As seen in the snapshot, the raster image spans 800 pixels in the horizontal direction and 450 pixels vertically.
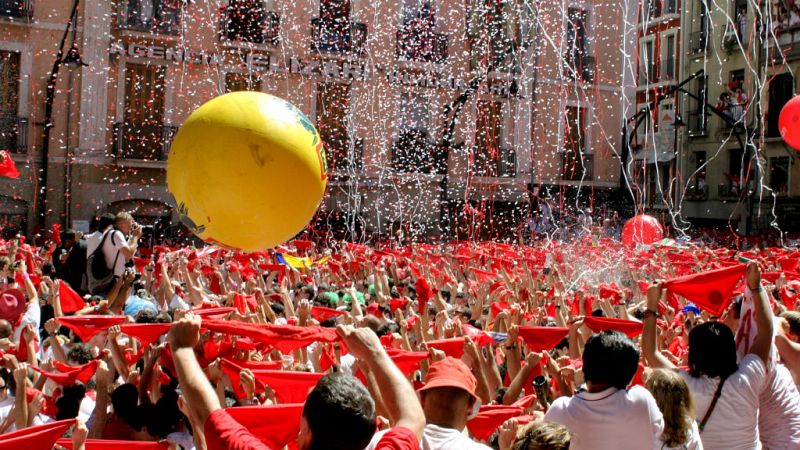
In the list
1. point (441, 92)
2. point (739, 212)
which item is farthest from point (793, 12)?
point (441, 92)

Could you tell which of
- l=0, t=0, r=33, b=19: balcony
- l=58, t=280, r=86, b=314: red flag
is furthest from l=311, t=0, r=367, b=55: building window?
l=58, t=280, r=86, b=314: red flag

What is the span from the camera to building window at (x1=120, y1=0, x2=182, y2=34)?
66.8 feet

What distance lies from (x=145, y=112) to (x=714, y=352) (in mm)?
19066

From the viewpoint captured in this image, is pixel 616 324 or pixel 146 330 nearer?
pixel 146 330

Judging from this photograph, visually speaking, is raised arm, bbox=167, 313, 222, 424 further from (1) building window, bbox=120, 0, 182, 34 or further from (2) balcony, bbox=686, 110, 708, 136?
(2) balcony, bbox=686, 110, 708, 136

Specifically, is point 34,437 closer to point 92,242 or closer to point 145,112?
point 92,242

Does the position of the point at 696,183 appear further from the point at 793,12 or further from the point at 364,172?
the point at 364,172

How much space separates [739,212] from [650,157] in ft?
11.2

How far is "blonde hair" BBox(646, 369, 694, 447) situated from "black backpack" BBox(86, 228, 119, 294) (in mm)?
5461

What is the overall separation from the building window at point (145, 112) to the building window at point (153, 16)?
2.95 feet

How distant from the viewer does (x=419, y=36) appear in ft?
75.7

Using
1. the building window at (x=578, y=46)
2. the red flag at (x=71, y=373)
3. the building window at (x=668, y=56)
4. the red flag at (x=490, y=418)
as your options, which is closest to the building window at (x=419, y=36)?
the building window at (x=578, y=46)

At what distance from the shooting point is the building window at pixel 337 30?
72.4 feet

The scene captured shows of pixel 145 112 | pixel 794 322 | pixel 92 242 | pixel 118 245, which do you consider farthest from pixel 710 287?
pixel 145 112
